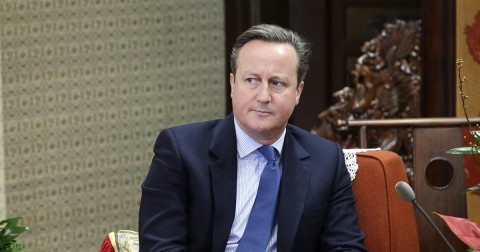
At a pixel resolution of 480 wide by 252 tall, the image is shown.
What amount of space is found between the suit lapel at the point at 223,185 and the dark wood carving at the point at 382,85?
1958 millimetres

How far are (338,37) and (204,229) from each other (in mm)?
2527

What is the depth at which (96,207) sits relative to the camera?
214 inches

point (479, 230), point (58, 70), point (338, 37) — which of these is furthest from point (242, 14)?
point (479, 230)

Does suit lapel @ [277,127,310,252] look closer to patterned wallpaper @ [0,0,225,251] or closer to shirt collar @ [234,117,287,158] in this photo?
shirt collar @ [234,117,287,158]

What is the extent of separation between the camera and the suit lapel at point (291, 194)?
111 inches

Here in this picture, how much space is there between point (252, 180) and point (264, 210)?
0.08 m

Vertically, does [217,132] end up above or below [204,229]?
above

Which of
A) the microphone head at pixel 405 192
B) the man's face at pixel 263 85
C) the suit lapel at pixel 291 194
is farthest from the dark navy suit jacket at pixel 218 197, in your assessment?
the microphone head at pixel 405 192

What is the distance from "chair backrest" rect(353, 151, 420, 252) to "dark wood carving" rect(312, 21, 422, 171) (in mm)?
1709

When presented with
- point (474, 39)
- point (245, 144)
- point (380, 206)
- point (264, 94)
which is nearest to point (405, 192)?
point (264, 94)

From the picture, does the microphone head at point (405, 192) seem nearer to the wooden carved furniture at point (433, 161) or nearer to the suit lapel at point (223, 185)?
the suit lapel at point (223, 185)

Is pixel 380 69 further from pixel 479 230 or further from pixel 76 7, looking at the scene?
pixel 479 230

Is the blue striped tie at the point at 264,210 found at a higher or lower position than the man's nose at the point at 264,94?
lower

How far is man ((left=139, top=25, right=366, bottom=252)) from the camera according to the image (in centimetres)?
278
